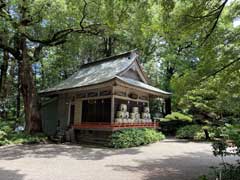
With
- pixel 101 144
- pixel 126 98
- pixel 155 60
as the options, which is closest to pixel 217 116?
pixel 126 98

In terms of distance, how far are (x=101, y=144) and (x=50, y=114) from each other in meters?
7.04

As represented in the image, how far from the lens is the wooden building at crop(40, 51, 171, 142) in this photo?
43.3 feet

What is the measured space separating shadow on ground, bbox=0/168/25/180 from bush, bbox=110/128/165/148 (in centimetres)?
616

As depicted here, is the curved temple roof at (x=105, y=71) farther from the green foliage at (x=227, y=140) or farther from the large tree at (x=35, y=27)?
the green foliage at (x=227, y=140)

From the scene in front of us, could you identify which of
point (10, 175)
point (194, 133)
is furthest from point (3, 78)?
point (194, 133)

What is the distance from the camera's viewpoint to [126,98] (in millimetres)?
14758

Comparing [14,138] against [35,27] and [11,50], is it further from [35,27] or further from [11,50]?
[35,27]

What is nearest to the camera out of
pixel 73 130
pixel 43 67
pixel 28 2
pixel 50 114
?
pixel 28 2

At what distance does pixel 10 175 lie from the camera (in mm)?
5965

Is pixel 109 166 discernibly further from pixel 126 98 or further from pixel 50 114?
pixel 50 114

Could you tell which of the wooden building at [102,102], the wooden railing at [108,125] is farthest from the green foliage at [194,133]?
the wooden railing at [108,125]

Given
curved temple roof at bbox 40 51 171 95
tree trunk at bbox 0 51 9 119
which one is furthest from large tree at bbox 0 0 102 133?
tree trunk at bbox 0 51 9 119

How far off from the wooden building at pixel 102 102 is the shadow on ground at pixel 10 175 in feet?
21.5

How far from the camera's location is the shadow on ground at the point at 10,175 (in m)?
5.69
